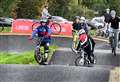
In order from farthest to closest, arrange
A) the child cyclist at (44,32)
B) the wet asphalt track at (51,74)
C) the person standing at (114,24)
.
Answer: the person standing at (114,24)
the child cyclist at (44,32)
the wet asphalt track at (51,74)

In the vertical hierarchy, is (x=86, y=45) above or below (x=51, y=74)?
below

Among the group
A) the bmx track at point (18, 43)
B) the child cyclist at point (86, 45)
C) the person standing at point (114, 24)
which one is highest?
the person standing at point (114, 24)

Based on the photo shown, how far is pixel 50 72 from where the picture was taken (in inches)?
507

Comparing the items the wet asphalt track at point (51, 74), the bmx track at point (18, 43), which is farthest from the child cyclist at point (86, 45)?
the bmx track at point (18, 43)

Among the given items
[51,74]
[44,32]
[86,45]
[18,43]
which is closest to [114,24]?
[86,45]

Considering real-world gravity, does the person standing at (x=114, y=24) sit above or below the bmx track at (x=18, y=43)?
above

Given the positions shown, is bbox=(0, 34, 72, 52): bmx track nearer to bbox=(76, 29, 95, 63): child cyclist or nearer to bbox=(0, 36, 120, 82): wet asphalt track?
bbox=(76, 29, 95, 63): child cyclist

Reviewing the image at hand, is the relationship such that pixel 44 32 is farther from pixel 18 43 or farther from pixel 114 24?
pixel 18 43

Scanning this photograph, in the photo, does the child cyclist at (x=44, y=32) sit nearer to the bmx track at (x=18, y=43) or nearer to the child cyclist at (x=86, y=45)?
the child cyclist at (x=86, y=45)

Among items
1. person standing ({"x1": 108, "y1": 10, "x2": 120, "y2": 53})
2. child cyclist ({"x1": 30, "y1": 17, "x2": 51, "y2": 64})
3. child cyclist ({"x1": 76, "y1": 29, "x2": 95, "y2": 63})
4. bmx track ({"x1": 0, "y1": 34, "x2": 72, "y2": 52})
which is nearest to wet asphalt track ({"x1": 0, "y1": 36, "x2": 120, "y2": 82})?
child cyclist ({"x1": 30, "y1": 17, "x2": 51, "y2": 64})

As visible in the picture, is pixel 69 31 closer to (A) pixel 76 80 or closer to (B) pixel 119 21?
(B) pixel 119 21

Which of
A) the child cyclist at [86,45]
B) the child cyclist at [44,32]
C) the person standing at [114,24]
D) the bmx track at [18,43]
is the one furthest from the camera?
Answer: the bmx track at [18,43]

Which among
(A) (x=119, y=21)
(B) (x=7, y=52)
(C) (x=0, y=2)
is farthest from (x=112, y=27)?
(C) (x=0, y=2)

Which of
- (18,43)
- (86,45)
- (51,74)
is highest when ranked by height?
(51,74)
